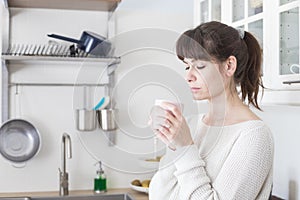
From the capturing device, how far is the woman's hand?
44.4 inches

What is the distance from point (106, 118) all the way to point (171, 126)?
1126 mm

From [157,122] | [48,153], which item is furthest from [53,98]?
[157,122]

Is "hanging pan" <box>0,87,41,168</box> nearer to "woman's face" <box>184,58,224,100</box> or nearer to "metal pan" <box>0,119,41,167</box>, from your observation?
"metal pan" <box>0,119,41,167</box>

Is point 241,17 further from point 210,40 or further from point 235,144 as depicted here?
point 235,144

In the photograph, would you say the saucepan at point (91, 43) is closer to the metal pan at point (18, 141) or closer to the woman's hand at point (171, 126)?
the metal pan at point (18, 141)

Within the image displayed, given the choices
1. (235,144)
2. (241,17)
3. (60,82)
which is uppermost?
(241,17)

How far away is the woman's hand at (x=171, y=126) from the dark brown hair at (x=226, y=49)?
5.3 inches

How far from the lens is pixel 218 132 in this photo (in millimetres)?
1263

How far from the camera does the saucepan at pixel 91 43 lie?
211 cm

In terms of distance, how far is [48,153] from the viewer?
2285 millimetres

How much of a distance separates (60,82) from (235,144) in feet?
4.22

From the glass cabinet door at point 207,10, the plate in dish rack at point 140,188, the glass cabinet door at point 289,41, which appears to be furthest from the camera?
the plate in dish rack at point 140,188

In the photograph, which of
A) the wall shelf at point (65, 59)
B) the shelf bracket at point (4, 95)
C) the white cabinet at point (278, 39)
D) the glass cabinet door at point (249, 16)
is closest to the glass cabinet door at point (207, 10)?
the glass cabinet door at point (249, 16)

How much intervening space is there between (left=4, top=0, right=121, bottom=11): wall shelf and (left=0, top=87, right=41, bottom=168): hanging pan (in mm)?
408
